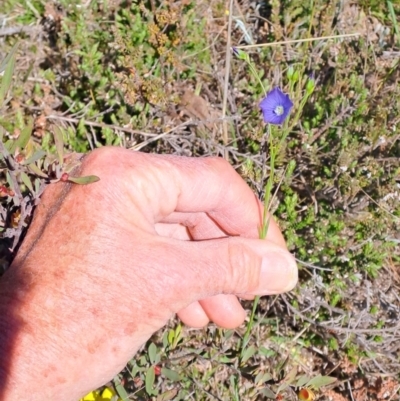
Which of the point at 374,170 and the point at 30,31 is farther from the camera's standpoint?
the point at 30,31

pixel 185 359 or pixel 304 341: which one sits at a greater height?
pixel 185 359

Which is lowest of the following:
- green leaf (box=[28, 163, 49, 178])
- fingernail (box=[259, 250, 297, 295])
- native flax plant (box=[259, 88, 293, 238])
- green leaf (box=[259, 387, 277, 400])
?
green leaf (box=[259, 387, 277, 400])

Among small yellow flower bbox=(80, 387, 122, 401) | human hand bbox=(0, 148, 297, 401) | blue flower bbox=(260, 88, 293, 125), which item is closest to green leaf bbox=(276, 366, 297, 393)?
human hand bbox=(0, 148, 297, 401)

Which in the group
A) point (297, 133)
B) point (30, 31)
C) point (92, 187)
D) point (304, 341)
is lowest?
point (304, 341)

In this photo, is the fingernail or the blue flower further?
the blue flower

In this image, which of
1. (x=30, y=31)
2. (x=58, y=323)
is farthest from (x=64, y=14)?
(x=58, y=323)

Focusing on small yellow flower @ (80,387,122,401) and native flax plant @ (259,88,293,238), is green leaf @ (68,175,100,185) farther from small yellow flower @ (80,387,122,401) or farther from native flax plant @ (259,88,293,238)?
small yellow flower @ (80,387,122,401)

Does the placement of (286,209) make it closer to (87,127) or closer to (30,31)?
(87,127)
